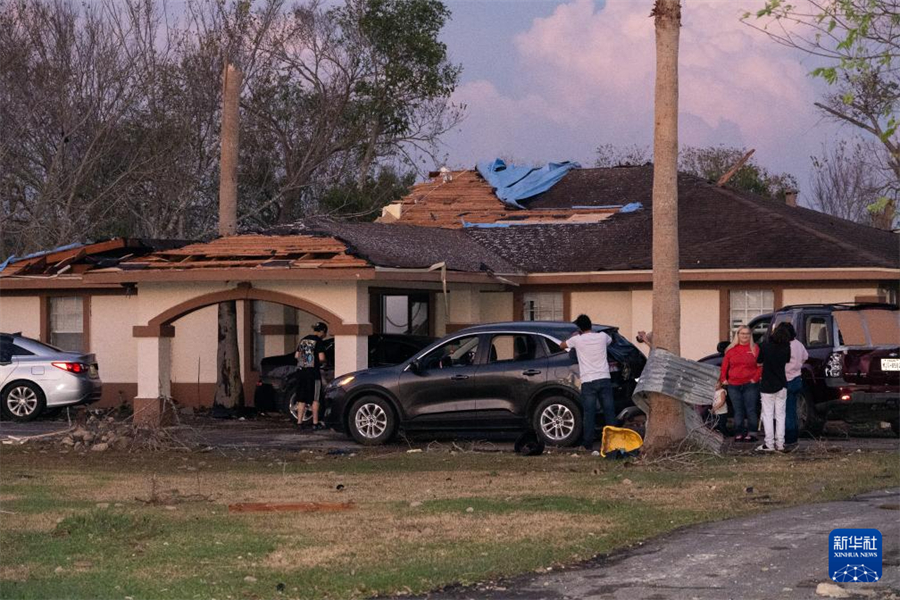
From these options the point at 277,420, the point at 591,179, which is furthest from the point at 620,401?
the point at 591,179

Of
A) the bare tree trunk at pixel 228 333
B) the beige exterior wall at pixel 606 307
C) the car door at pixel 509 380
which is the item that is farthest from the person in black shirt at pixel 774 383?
the bare tree trunk at pixel 228 333

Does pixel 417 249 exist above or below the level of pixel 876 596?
above

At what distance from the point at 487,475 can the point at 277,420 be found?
987 centimetres

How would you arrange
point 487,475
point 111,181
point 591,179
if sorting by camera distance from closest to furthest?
point 487,475, point 591,179, point 111,181

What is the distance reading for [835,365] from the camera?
63.0 ft

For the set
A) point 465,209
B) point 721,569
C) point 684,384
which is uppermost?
point 465,209

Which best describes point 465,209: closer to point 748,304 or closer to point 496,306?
point 496,306

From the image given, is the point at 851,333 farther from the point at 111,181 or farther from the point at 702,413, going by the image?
the point at 111,181

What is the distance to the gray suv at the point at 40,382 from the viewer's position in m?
24.1

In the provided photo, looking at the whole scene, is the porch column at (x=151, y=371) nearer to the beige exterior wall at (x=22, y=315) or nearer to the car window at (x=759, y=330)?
the beige exterior wall at (x=22, y=315)

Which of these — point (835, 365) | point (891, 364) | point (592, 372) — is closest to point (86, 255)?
point (592, 372)

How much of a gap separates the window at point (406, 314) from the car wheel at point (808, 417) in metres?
9.48

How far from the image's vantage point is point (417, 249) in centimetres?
2430

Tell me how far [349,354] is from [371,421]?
7.26ft
